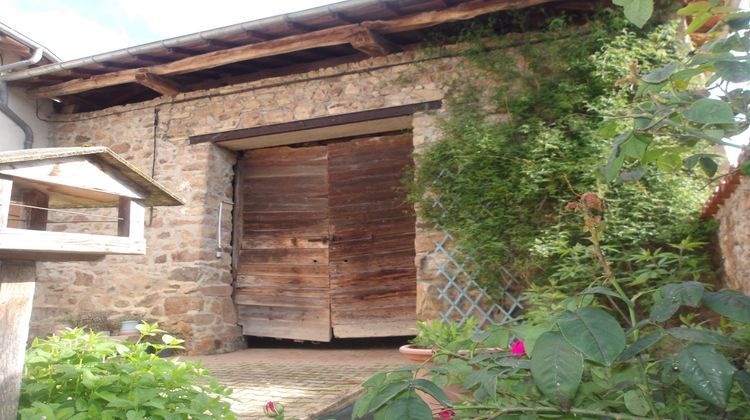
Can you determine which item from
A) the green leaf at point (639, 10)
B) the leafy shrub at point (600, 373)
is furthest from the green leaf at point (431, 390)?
the green leaf at point (639, 10)

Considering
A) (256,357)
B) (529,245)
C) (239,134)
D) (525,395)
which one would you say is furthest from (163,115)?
(525,395)

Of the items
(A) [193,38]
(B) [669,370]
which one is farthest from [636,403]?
(A) [193,38]

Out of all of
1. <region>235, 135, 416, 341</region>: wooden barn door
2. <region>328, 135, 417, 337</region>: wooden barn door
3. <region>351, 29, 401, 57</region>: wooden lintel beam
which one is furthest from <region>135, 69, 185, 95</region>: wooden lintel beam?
<region>351, 29, 401, 57</region>: wooden lintel beam

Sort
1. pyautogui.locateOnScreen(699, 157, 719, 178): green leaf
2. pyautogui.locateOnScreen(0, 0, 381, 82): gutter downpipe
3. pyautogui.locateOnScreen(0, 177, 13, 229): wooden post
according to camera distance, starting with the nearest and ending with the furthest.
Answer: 1. pyautogui.locateOnScreen(699, 157, 719, 178): green leaf
2. pyautogui.locateOnScreen(0, 177, 13, 229): wooden post
3. pyautogui.locateOnScreen(0, 0, 381, 82): gutter downpipe

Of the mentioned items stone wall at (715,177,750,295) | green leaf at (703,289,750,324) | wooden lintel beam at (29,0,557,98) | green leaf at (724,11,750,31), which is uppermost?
wooden lintel beam at (29,0,557,98)

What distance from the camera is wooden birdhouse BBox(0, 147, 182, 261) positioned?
6.04 feet

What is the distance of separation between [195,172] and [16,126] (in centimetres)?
222

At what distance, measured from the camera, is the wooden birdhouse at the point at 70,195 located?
1841mm

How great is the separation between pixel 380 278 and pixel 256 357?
4.86 feet

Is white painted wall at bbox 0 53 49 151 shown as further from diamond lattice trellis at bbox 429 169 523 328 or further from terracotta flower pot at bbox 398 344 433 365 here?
terracotta flower pot at bbox 398 344 433 365

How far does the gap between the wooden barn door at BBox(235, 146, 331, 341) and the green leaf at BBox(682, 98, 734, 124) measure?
485 centimetres

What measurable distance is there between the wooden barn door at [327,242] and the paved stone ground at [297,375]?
33 cm

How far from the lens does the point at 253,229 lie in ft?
20.0

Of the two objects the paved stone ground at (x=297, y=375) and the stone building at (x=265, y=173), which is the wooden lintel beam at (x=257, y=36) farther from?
the paved stone ground at (x=297, y=375)
